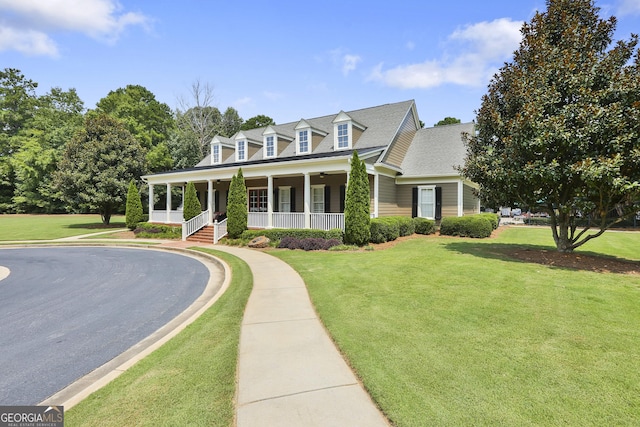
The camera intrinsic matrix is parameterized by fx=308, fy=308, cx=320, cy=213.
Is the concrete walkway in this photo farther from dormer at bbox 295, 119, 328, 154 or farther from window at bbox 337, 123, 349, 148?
dormer at bbox 295, 119, 328, 154

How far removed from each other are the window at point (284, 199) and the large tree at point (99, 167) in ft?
49.1

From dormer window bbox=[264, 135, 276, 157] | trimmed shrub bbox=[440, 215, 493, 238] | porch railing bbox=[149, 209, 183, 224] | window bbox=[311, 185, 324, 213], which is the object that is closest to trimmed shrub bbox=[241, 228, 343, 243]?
window bbox=[311, 185, 324, 213]

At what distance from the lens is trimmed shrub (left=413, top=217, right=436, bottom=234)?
17.5 metres

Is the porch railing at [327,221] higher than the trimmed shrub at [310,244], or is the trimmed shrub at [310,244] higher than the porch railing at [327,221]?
the porch railing at [327,221]

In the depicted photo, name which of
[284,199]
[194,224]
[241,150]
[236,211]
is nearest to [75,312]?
[236,211]

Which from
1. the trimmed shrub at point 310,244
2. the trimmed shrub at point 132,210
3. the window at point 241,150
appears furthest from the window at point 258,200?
the trimmed shrub at point 132,210

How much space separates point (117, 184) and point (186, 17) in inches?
776

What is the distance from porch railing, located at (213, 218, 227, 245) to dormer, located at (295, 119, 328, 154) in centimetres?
700

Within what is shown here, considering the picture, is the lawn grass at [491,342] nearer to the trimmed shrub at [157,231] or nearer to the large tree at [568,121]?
the large tree at [568,121]

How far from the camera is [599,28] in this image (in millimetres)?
9664

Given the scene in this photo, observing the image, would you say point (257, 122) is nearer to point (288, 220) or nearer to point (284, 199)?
point (284, 199)

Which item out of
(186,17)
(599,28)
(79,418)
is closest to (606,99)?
(599,28)

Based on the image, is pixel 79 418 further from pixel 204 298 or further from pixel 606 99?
pixel 606 99

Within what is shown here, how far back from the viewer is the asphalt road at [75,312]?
3.91 m
